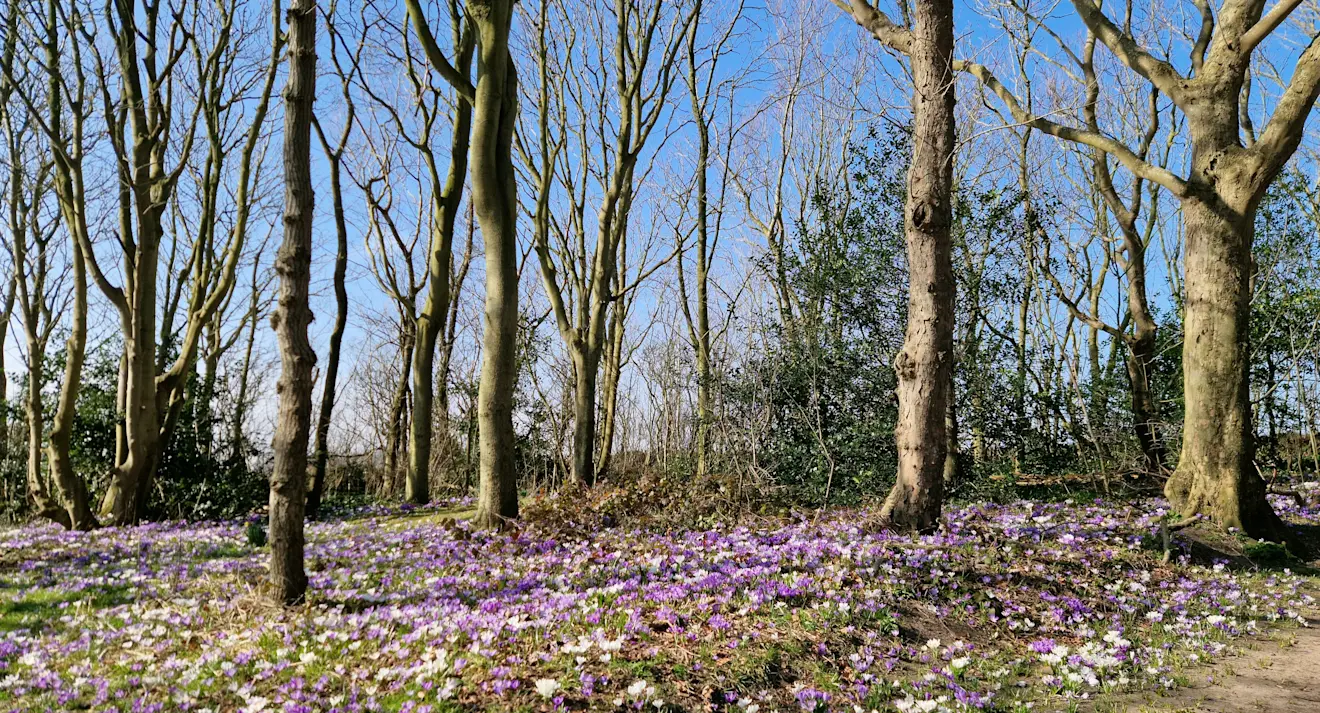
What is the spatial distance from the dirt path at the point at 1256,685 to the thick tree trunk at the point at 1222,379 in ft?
7.55

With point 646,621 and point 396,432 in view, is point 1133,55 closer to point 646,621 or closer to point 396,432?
point 646,621

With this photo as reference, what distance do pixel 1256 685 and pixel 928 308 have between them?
3.14 meters

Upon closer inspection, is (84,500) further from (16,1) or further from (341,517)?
(16,1)

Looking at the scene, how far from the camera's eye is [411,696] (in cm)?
334

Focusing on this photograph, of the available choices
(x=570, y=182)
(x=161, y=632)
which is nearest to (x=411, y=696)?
(x=161, y=632)

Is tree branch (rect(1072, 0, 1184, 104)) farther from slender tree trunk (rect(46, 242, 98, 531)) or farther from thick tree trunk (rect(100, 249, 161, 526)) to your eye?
slender tree trunk (rect(46, 242, 98, 531))

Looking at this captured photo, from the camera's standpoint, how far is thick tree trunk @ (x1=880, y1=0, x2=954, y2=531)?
20.4 ft

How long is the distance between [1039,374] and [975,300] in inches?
52.7

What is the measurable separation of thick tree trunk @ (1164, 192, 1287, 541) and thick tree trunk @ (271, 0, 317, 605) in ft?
22.9

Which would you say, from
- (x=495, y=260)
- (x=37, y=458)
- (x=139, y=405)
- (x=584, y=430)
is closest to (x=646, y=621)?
(x=495, y=260)

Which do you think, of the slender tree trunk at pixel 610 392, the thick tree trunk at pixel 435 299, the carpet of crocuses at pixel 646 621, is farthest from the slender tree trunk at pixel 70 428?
the slender tree trunk at pixel 610 392

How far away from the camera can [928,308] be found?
6.24 meters

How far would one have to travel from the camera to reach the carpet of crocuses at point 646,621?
11.6 ft

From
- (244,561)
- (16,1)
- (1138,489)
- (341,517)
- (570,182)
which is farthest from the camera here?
(570,182)
